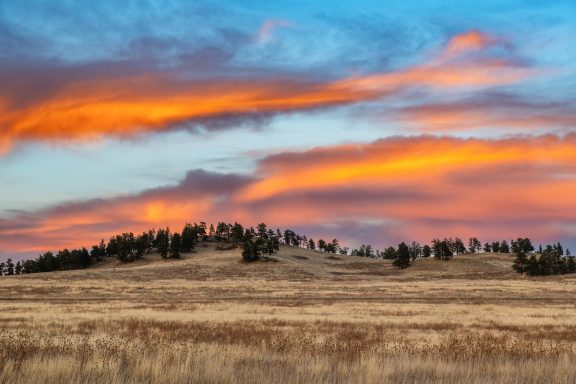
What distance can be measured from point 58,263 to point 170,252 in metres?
45.0

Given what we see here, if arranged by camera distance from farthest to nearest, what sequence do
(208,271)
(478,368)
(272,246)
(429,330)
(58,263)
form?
(58,263) < (272,246) < (208,271) < (429,330) < (478,368)

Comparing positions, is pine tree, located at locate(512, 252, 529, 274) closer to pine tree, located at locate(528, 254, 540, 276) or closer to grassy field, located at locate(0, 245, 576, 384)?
pine tree, located at locate(528, 254, 540, 276)

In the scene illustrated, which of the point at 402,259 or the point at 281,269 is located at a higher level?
the point at 402,259

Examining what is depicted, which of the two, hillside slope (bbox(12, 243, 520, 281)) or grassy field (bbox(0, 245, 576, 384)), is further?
hillside slope (bbox(12, 243, 520, 281))

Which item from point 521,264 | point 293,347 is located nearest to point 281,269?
point 521,264

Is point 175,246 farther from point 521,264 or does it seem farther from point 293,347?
point 293,347

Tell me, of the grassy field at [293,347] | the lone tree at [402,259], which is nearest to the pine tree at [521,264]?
the lone tree at [402,259]

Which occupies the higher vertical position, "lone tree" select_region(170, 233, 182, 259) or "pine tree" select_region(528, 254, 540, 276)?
"lone tree" select_region(170, 233, 182, 259)

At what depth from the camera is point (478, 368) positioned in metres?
9.53

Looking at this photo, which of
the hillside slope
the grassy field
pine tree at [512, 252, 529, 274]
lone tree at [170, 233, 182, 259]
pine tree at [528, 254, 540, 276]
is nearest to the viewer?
the grassy field

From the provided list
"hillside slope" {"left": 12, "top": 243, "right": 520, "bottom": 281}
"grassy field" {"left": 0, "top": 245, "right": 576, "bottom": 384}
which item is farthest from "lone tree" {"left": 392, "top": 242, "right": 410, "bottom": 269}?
"grassy field" {"left": 0, "top": 245, "right": 576, "bottom": 384}

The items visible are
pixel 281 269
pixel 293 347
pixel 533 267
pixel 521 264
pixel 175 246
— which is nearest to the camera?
pixel 293 347

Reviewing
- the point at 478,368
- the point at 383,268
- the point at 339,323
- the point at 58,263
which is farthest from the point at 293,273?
the point at 478,368

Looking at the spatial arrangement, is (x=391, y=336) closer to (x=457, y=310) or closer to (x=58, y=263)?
(x=457, y=310)
